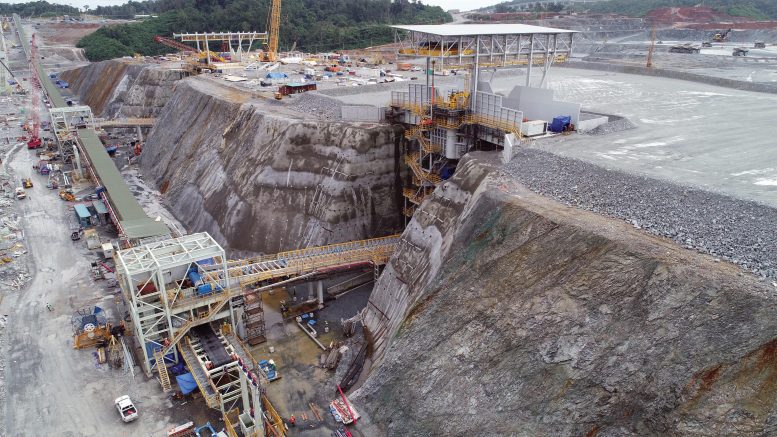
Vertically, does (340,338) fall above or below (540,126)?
below

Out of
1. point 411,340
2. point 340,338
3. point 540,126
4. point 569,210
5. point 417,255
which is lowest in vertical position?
point 340,338

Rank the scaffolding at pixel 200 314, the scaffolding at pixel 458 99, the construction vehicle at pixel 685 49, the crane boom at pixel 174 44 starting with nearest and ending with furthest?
the scaffolding at pixel 200 314 → the scaffolding at pixel 458 99 → the construction vehicle at pixel 685 49 → the crane boom at pixel 174 44

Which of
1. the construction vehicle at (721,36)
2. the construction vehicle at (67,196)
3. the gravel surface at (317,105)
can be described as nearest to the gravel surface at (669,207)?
the gravel surface at (317,105)

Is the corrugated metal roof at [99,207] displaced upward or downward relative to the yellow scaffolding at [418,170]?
downward

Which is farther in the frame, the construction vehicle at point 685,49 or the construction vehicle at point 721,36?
the construction vehicle at point 721,36

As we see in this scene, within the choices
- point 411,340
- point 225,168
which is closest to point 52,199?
point 225,168

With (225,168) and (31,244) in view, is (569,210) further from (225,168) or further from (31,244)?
(31,244)

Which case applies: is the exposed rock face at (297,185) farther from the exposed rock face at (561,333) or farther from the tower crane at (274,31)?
the tower crane at (274,31)

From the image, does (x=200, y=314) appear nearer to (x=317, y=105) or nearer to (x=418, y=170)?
(x=418, y=170)
